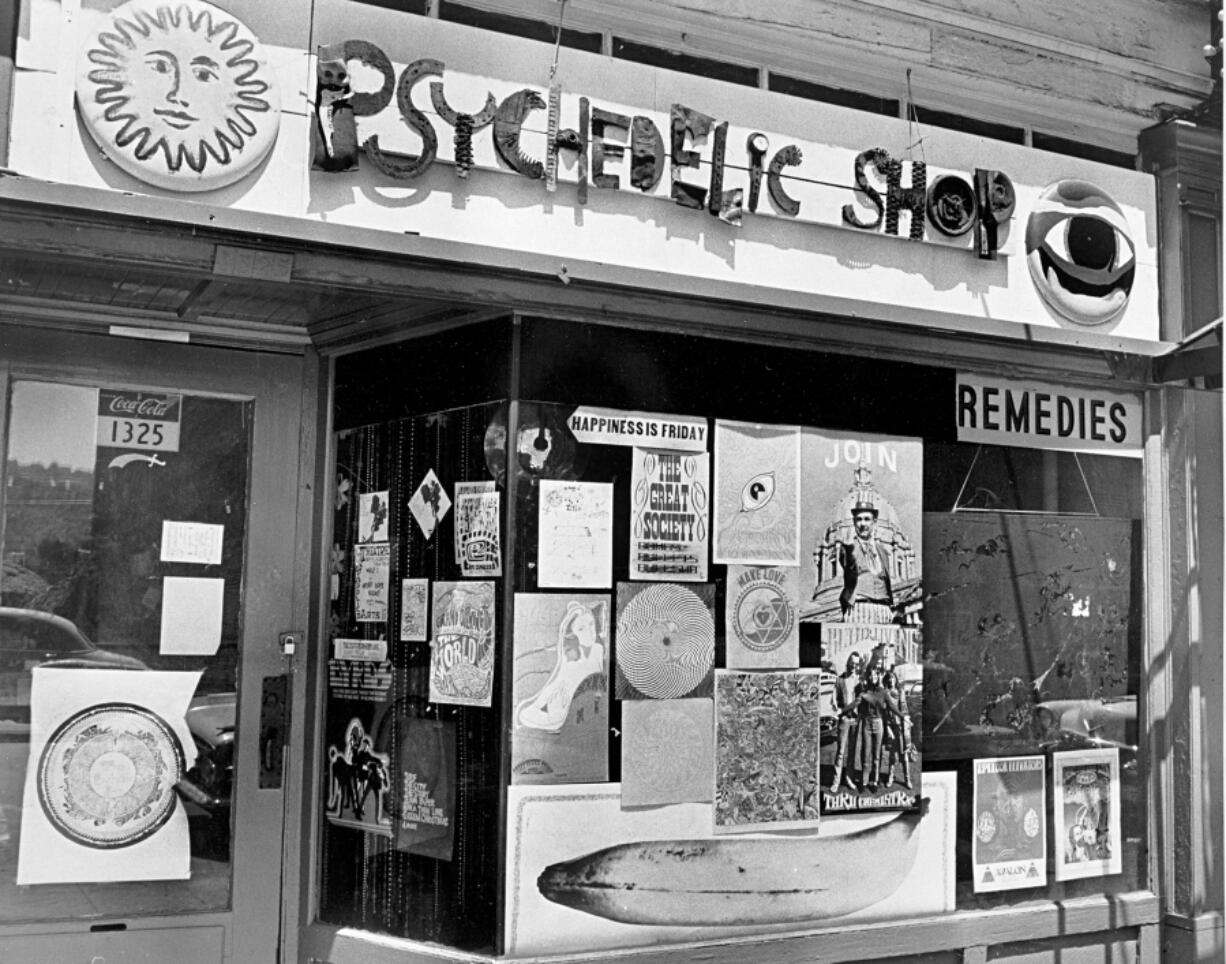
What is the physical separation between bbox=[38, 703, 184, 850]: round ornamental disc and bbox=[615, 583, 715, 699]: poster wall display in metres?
1.72

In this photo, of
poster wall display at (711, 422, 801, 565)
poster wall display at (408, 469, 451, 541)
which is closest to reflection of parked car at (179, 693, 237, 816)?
poster wall display at (408, 469, 451, 541)

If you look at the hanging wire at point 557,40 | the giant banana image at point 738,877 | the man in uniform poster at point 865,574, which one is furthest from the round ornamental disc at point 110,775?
the hanging wire at point 557,40

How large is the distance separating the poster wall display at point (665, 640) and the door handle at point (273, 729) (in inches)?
53.0

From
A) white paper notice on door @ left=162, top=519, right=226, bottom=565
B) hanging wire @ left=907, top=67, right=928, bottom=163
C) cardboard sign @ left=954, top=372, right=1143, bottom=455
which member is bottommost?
white paper notice on door @ left=162, top=519, right=226, bottom=565

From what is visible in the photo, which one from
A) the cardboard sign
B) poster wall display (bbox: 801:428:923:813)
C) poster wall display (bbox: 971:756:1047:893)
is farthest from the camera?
the cardboard sign

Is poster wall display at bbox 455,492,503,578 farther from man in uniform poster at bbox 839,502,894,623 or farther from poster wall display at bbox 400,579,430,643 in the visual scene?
man in uniform poster at bbox 839,502,894,623

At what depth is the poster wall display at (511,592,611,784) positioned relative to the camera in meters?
5.00

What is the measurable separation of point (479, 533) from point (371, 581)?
0.59 m

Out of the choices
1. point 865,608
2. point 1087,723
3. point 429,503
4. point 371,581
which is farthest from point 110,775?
point 1087,723

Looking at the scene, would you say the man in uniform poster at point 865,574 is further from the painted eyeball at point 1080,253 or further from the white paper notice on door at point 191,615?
the white paper notice on door at point 191,615

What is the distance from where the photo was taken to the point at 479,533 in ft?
16.8

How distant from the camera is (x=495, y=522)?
507 cm

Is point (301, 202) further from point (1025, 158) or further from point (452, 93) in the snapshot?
point (1025, 158)

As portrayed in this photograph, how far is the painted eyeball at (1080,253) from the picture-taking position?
6.12 meters
